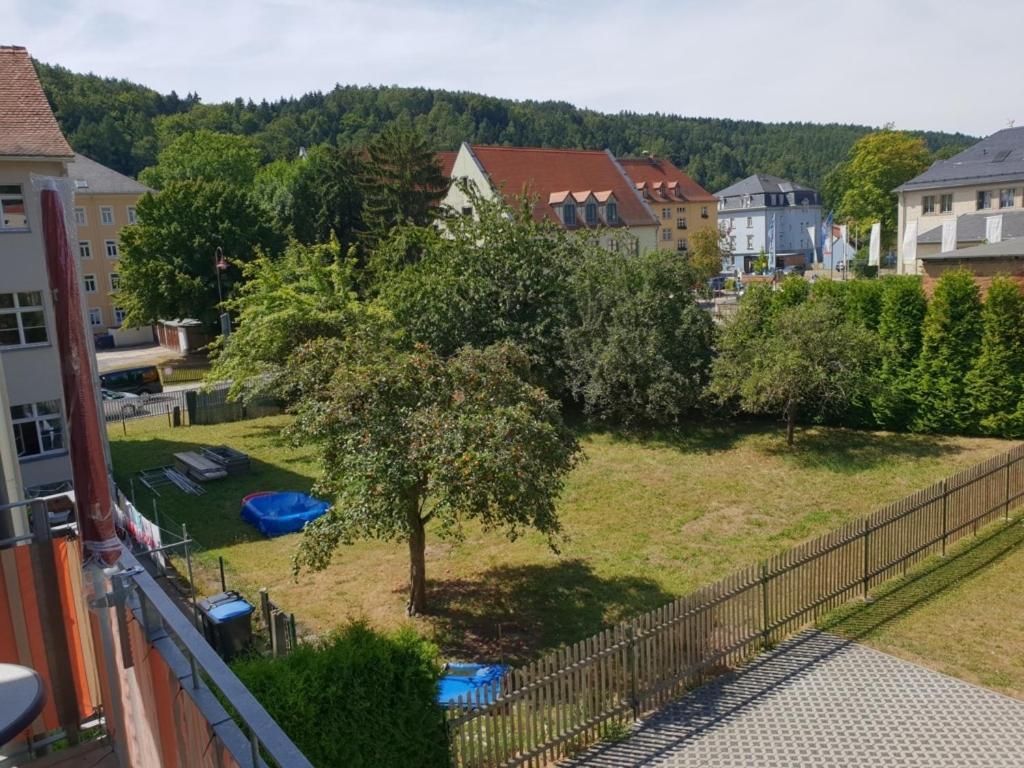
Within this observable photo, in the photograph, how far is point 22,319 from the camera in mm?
19609

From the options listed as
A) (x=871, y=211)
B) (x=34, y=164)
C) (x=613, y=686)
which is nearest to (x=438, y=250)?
(x=34, y=164)

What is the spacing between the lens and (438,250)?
29.6 metres

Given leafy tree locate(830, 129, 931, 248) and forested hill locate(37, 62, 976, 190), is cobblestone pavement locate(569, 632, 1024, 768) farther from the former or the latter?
forested hill locate(37, 62, 976, 190)

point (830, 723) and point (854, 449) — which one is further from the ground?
point (854, 449)

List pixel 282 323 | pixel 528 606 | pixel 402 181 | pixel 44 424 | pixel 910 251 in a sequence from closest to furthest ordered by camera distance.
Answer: pixel 528 606, pixel 44 424, pixel 282 323, pixel 910 251, pixel 402 181

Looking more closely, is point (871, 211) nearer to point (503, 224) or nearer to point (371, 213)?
point (371, 213)

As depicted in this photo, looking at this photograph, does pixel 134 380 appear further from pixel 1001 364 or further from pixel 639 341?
pixel 1001 364

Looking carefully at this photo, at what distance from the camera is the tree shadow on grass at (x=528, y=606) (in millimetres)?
13648

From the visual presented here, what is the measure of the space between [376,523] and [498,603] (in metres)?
3.63

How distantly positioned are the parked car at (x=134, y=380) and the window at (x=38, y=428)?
16.4 m

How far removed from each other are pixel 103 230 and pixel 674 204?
4759 centimetres

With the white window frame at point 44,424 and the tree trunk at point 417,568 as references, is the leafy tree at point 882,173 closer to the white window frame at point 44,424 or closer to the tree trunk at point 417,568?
the tree trunk at point 417,568

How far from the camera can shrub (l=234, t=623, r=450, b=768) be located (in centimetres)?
809

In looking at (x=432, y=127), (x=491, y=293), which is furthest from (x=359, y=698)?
(x=432, y=127)
